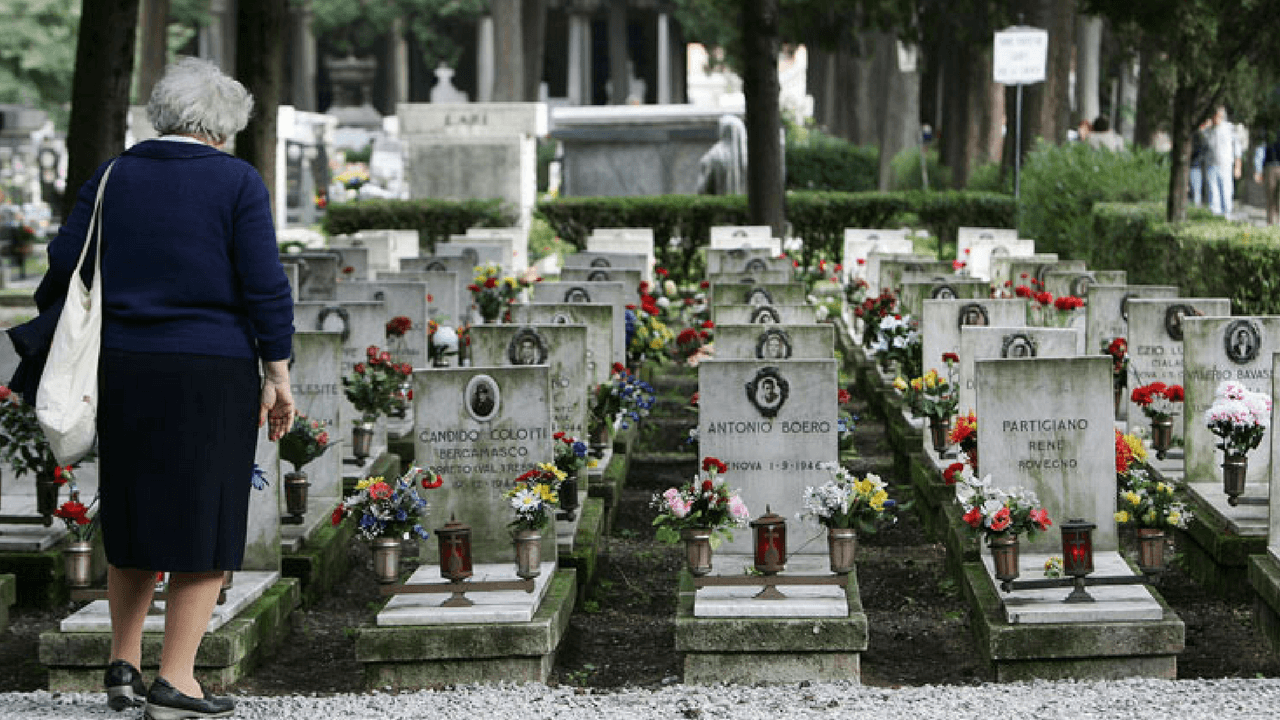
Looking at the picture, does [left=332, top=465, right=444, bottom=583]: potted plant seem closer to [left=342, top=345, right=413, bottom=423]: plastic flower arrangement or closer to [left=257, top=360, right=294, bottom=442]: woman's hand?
[left=257, top=360, right=294, bottom=442]: woman's hand

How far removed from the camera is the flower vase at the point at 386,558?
7.16m

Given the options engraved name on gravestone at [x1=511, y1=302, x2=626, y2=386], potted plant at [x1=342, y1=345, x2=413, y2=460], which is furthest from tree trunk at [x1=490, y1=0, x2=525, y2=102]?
potted plant at [x1=342, y1=345, x2=413, y2=460]

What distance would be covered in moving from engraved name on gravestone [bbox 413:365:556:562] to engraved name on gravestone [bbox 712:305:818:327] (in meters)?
4.12

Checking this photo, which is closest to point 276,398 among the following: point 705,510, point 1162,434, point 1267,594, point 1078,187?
point 705,510

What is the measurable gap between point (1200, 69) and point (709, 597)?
36.9ft

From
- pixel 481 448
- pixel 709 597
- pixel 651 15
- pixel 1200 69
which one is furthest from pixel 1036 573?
pixel 651 15

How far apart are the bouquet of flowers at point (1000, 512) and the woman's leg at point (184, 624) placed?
265 centimetres

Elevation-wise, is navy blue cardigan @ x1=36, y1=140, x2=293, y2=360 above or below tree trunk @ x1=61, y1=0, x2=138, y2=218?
below

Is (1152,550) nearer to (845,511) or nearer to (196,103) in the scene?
(845,511)

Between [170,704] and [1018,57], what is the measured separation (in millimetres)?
18867

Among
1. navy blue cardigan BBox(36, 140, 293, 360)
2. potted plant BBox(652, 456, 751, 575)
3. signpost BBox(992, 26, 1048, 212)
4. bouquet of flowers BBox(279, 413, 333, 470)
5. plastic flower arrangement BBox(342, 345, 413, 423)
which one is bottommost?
potted plant BBox(652, 456, 751, 575)

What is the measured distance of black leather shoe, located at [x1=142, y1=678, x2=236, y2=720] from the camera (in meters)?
5.79

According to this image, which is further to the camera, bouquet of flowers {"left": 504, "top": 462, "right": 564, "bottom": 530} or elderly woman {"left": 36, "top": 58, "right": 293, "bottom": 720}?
bouquet of flowers {"left": 504, "top": 462, "right": 564, "bottom": 530}

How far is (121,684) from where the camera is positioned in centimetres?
598
